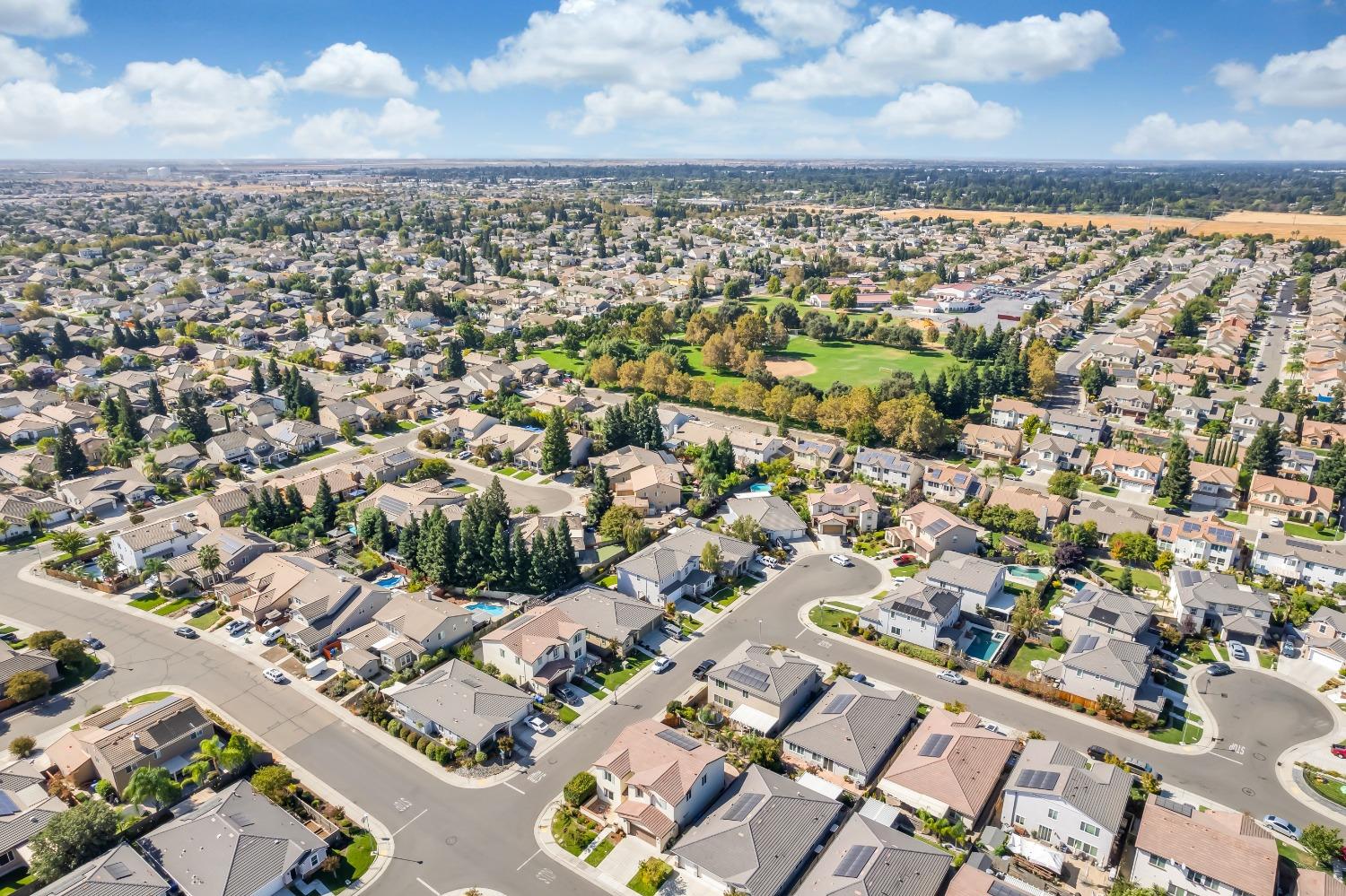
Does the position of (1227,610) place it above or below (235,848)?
above

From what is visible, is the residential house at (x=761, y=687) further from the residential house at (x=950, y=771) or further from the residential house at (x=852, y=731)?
the residential house at (x=950, y=771)

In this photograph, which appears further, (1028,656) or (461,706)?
(1028,656)

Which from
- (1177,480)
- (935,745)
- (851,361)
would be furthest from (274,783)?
(851,361)

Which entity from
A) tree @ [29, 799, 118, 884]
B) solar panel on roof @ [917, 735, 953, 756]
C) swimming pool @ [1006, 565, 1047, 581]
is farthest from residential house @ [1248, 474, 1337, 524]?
tree @ [29, 799, 118, 884]

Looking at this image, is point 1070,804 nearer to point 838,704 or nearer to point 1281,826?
point 1281,826

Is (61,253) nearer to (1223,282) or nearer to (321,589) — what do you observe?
(321,589)

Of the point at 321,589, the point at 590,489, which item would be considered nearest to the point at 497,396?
the point at 590,489
